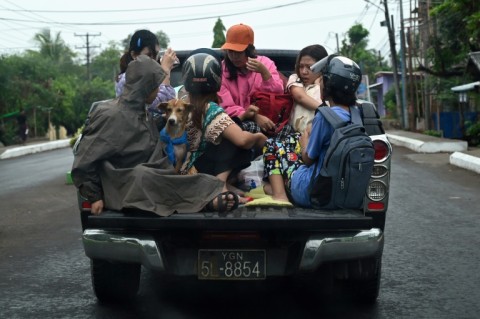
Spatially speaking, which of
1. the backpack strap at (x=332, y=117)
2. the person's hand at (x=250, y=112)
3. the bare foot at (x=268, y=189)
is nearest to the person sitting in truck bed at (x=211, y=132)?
the bare foot at (x=268, y=189)

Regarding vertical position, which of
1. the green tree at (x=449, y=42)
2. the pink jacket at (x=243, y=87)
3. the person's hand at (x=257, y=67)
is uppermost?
the green tree at (x=449, y=42)

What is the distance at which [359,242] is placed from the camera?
4.56 m

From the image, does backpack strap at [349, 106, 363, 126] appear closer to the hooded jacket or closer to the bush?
the hooded jacket

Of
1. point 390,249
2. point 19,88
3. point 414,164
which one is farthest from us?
point 19,88

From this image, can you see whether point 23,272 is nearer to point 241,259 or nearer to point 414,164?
point 241,259

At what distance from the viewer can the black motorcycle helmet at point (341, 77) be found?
501 centimetres

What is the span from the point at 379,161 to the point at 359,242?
26.5 inches

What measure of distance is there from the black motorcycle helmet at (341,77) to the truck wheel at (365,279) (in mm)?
1121

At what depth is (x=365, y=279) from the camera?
5.30 meters

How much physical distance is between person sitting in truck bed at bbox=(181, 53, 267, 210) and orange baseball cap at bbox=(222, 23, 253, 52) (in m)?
0.66

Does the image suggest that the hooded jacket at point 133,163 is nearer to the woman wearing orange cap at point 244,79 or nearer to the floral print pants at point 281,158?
the floral print pants at point 281,158

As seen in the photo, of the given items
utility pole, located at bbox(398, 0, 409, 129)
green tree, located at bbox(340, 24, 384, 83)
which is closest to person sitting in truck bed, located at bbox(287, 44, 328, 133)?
utility pole, located at bbox(398, 0, 409, 129)

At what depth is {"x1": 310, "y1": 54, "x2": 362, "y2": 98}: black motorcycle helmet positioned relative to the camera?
16.4ft

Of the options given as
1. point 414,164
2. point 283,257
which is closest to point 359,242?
point 283,257
